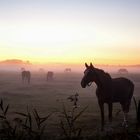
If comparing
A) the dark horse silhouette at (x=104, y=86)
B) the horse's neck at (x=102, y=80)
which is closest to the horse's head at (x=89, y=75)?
the dark horse silhouette at (x=104, y=86)

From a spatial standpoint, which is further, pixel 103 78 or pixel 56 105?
pixel 56 105

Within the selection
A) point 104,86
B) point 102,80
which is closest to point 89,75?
point 102,80

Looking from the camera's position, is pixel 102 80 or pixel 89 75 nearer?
pixel 89 75

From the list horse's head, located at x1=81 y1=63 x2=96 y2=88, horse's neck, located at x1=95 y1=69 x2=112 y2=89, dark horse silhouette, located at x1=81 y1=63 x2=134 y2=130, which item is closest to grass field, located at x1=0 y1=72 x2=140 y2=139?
dark horse silhouette, located at x1=81 y1=63 x2=134 y2=130

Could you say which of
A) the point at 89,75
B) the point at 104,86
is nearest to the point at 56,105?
the point at 104,86

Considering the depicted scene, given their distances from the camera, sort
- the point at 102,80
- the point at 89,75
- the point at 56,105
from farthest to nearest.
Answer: the point at 56,105, the point at 102,80, the point at 89,75

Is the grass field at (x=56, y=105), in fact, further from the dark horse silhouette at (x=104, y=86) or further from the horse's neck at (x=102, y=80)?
the horse's neck at (x=102, y=80)

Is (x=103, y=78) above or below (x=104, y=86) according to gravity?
above

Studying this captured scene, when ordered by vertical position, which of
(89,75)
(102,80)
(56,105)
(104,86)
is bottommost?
(56,105)

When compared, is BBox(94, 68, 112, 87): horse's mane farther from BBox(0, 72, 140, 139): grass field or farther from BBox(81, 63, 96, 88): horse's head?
BBox(0, 72, 140, 139): grass field

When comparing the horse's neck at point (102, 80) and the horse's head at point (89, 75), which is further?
the horse's neck at point (102, 80)

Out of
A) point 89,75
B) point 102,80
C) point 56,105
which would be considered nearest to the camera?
point 89,75

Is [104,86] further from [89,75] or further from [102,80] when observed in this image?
[89,75]

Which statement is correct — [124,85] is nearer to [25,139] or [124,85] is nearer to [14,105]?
[14,105]
